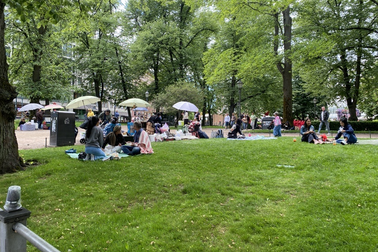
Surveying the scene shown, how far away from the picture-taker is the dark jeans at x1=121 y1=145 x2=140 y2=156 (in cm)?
875

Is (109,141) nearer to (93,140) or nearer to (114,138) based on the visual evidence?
(114,138)

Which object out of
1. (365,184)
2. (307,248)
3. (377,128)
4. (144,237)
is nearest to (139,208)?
(144,237)

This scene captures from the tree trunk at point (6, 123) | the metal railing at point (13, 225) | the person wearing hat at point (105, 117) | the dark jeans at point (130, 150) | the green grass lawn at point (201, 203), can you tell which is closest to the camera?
the metal railing at point (13, 225)

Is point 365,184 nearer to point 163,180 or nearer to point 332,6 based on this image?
point 163,180

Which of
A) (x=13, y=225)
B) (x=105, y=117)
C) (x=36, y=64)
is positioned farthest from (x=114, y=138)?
(x=36, y=64)

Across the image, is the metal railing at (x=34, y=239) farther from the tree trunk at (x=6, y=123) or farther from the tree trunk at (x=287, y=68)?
the tree trunk at (x=287, y=68)

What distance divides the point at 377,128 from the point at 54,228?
26.1m

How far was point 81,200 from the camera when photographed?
4789 mm

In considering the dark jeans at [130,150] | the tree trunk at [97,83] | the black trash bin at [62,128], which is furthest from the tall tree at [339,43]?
the tree trunk at [97,83]

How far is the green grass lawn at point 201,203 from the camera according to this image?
3562 mm

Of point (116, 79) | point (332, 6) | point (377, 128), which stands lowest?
point (377, 128)

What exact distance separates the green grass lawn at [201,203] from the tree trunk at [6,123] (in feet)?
1.69

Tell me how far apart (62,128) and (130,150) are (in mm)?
4496

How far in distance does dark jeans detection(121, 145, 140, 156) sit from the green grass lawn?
2.03 ft
